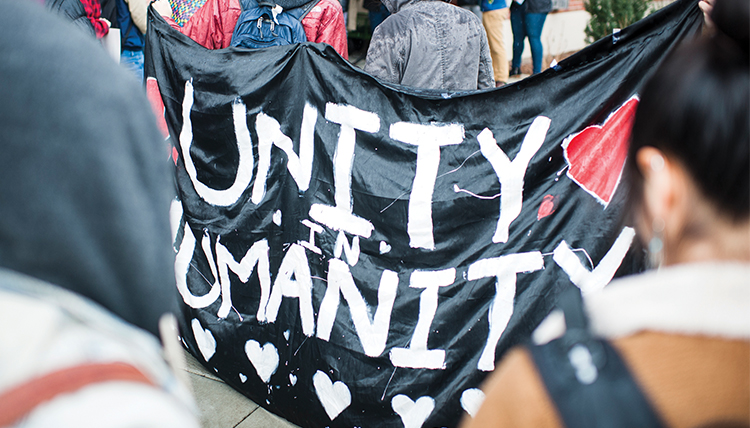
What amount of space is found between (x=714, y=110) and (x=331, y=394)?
2.04 m

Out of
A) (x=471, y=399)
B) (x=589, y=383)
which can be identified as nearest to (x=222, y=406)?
(x=471, y=399)

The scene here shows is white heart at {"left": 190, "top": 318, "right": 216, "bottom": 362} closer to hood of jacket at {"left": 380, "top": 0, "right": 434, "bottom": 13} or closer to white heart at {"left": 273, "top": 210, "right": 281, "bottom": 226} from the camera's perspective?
white heart at {"left": 273, "top": 210, "right": 281, "bottom": 226}

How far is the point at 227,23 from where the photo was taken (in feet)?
9.87

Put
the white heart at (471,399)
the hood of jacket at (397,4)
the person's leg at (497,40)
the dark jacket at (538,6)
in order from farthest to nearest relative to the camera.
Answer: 1. the dark jacket at (538,6)
2. the person's leg at (497,40)
3. the hood of jacket at (397,4)
4. the white heart at (471,399)

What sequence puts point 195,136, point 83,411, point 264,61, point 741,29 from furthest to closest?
point 195,136
point 264,61
point 741,29
point 83,411

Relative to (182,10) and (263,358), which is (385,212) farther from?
(182,10)

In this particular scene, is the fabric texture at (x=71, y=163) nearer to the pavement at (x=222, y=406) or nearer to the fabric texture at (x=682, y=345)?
the fabric texture at (x=682, y=345)

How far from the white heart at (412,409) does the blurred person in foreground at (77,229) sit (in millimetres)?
1627

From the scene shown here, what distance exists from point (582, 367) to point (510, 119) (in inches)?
58.5

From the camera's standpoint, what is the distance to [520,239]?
6.57ft

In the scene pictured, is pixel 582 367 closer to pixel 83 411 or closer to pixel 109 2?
pixel 83 411

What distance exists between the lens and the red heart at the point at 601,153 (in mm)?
1862

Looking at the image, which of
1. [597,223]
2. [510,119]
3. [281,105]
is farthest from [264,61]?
[597,223]

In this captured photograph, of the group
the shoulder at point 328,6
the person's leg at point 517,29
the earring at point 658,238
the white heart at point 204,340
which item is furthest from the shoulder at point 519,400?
the person's leg at point 517,29
